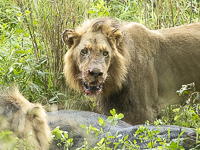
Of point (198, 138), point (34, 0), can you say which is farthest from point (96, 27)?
point (198, 138)

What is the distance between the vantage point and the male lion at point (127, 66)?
5.33 metres

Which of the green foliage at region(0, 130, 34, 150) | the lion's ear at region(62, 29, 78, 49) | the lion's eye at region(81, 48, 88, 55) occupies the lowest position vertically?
the green foliage at region(0, 130, 34, 150)

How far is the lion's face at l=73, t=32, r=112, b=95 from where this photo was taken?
16.8 feet

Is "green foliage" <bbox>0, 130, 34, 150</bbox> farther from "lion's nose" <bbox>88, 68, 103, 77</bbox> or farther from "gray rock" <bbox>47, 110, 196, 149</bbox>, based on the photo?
"lion's nose" <bbox>88, 68, 103, 77</bbox>

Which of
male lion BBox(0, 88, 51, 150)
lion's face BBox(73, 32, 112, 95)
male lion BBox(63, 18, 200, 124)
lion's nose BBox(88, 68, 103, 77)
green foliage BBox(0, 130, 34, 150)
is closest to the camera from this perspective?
green foliage BBox(0, 130, 34, 150)

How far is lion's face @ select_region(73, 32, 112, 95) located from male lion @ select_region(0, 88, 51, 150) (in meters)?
1.85

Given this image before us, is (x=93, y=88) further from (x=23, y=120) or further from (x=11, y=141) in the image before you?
(x=11, y=141)

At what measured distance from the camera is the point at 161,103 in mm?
6086

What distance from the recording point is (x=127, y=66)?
5.63m

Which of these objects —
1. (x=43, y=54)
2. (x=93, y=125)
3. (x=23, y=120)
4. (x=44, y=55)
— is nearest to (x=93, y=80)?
(x=93, y=125)

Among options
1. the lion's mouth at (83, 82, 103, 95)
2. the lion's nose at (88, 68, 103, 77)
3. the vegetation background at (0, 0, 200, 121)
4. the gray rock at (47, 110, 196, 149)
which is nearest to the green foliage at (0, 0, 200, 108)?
the vegetation background at (0, 0, 200, 121)

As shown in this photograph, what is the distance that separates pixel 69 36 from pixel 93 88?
861mm

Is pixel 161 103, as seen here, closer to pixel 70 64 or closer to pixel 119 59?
pixel 119 59

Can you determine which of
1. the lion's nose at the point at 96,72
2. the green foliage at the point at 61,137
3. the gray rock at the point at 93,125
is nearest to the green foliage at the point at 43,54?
the lion's nose at the point at 96,72
